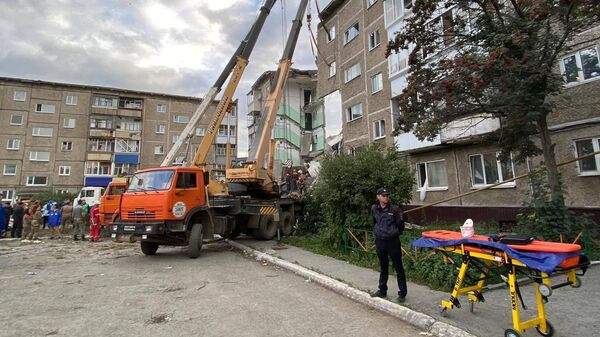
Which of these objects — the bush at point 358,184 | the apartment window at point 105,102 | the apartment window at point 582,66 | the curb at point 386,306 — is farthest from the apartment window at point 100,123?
the apartment window at point 582,66

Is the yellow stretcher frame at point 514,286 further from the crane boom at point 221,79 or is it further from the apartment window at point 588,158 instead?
the crane boom at point 221,79

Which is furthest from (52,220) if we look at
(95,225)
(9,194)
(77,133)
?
(77,133)

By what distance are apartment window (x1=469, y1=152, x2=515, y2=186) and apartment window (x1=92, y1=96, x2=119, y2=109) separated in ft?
147

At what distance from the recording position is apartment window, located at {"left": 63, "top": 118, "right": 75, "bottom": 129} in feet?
140

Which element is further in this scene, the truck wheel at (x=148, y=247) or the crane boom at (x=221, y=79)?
the crane boom at (x=221, y=79)

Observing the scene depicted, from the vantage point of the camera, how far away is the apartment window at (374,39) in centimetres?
2178

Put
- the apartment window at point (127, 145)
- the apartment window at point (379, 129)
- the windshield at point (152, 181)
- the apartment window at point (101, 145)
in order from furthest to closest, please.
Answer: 1. the apartment window at point (127, 145)
2. the apartment window at point (101, 145)
3. the apartment window at point (379, 129)
4. the windshield at point (152, 181)

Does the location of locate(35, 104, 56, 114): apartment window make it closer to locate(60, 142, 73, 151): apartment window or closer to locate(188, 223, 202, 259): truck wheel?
locate(60, 142, 73, 151): apartment window

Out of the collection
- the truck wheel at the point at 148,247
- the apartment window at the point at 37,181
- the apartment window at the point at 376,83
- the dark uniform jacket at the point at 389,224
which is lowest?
the truck wheel at the point at 148,247

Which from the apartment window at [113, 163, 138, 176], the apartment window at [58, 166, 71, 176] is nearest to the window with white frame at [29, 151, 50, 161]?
the apartment window at [58, 166, 71, 176]

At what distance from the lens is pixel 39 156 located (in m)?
40.9

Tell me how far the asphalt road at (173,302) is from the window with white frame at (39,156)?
1509 inches

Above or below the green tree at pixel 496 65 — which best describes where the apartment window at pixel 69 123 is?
above

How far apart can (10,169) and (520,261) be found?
165 feet
